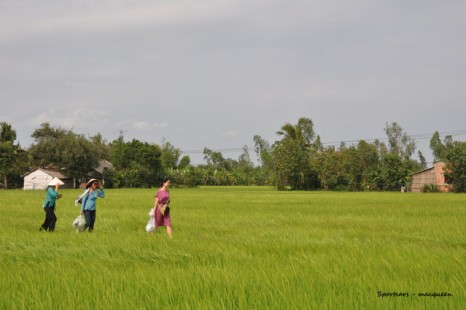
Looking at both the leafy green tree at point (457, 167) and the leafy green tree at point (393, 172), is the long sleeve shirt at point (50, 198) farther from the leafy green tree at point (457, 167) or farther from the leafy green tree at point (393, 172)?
the leafy green tree at point (393, 172)

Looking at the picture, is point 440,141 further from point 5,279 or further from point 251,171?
point 5,279

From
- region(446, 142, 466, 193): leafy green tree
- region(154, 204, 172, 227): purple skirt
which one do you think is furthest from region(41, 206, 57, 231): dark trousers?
region(446, 142, 466, 193): leafy green tree

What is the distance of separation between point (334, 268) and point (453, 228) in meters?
7.22

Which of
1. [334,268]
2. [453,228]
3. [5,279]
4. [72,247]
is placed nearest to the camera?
[5,279]

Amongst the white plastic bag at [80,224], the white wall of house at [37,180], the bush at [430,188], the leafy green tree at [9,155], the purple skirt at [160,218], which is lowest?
the white plastic bag at [80,224]

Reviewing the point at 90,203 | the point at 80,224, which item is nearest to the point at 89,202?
the point at 90,203

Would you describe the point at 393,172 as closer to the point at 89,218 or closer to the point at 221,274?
the point at 89,218

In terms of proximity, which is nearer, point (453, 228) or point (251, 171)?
point (453, 228)

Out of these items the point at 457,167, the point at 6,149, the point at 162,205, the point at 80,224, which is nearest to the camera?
the point at 162,205

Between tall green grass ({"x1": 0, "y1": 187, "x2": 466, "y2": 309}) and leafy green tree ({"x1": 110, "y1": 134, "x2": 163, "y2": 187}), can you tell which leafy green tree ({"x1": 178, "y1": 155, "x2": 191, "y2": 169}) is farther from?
tall green grass ({"x1": 0, "y1": 187, "x2": 466, "y2": 309})

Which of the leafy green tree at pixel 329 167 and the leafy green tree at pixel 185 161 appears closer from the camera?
the leafy green tree at pixel 329 167

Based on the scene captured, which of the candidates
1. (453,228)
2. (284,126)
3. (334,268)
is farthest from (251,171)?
(334,268)

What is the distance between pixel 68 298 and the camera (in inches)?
181

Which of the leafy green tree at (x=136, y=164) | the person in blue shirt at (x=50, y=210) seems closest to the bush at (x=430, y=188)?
the leafy green tree at (x=136, y=164)
